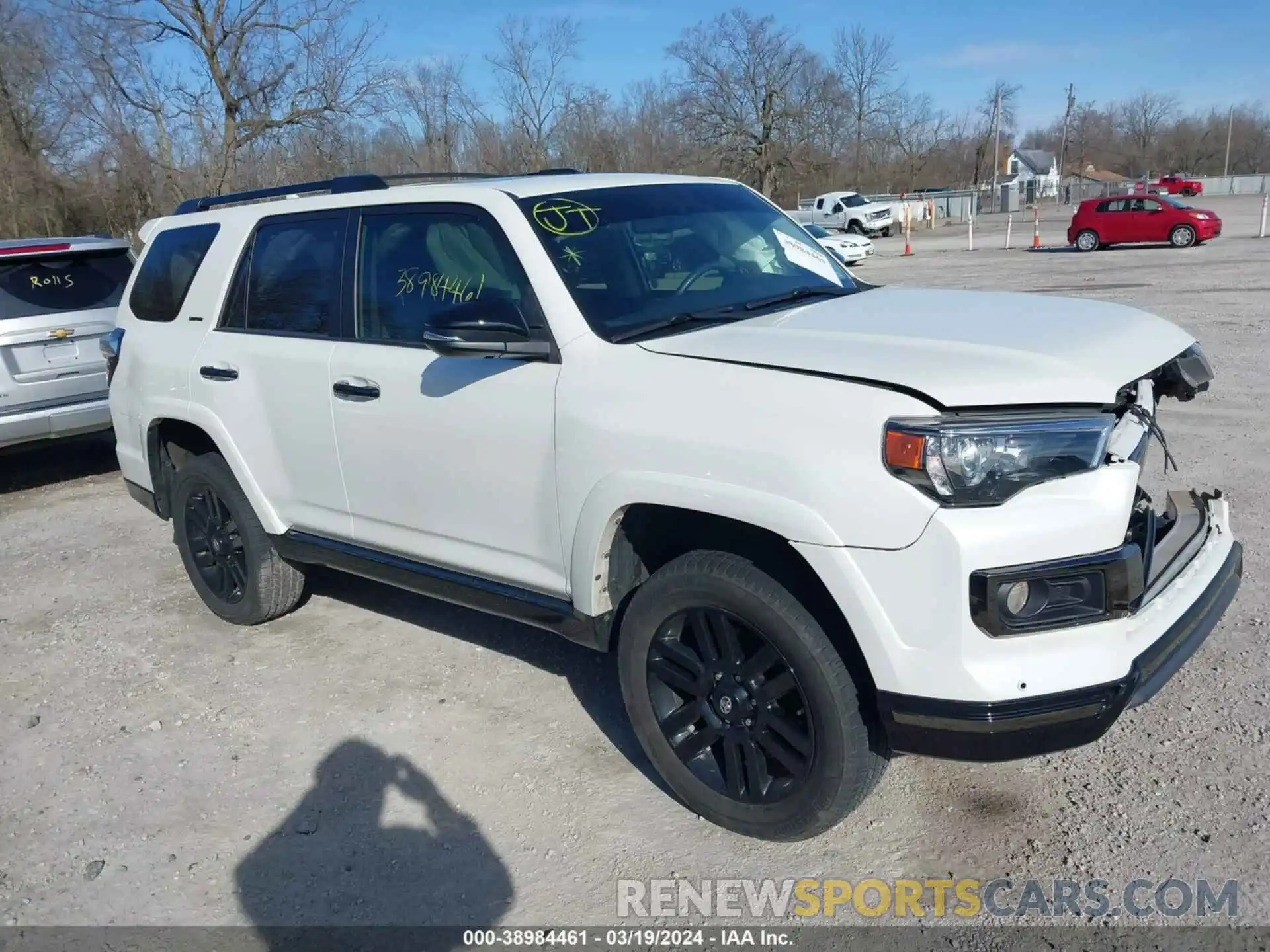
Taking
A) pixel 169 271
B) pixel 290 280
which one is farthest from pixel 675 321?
pixel 169 271

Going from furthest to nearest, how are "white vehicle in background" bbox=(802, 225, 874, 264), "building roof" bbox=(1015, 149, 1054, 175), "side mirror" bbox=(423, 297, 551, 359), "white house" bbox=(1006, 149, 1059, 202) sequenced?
"building roof" bbox=(1015, 149, 1054, 175) → "white house" bbox=(1006, 149, 1059, 202) → "white vehicle in background" bbox=(802, 225, 874, 264) → "side mirror" bbox=(423, 297, 551, 359)

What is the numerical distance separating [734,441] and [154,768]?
2.67 metres

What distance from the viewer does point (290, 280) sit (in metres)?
4.43

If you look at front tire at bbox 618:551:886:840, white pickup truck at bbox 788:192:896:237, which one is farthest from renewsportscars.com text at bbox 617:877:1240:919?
white pickup truck at bbox 788:192:896:237

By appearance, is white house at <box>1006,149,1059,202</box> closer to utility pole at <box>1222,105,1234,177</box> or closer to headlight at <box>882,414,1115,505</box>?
utility pole at <box>1222,105,1234,177</box>

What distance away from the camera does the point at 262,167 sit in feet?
83.5

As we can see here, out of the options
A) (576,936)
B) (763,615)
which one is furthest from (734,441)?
(576,936)

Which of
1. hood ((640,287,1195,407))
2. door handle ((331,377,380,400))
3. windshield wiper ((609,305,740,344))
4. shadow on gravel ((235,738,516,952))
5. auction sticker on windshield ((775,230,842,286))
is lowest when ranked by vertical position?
shadow on gravel ((235,738,516,952))

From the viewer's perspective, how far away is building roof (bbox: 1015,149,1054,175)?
91.6 metres

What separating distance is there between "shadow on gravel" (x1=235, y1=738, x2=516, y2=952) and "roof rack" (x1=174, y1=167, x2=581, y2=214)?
95.7 inches

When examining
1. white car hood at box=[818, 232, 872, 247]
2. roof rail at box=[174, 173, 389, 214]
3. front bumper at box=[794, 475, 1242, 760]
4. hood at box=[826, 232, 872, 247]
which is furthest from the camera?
hood at box=[826, 232, 872, 247]

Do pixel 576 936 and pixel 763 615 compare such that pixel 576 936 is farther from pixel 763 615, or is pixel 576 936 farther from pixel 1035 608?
pixel 1035 608

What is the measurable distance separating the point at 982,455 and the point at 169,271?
4273 mm

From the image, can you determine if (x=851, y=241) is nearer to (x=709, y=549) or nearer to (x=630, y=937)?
(x=709, y=549)
